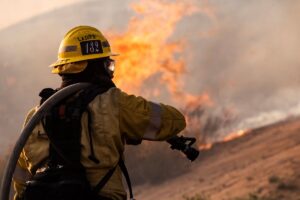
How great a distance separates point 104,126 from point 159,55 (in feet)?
58.7

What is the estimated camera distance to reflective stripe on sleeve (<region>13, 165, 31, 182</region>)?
3.99 metres

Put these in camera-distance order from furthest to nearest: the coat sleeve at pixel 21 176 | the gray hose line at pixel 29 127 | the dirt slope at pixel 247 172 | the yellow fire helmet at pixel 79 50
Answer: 1. the dirt slope at pixel 247 172
2. the coat sleeve at pixel 21 176
3. the yellow fire helmet at pixel 79 50
4. the gray hose line at pixel 29 127

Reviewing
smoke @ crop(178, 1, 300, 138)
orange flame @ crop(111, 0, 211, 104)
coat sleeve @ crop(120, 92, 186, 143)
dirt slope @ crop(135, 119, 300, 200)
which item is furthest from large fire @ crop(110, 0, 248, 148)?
coat sleeve @ crop(120, 92, 186, 143)

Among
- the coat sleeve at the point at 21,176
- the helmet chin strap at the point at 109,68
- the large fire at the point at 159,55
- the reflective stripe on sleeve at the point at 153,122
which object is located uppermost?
the large fire at the point at 159,55

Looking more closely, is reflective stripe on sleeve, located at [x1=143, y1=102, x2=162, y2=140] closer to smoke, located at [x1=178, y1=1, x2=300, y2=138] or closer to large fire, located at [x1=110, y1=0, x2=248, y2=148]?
large fire, located at [x1=110, y1=0, x2=248, y2=148]

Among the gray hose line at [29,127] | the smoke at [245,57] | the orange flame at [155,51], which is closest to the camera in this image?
the gray hose line at [29,127]

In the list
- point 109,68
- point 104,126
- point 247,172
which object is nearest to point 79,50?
point 109,68

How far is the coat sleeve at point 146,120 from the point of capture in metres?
3.55

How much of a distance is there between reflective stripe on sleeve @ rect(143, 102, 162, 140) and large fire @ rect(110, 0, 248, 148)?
16.1 metres

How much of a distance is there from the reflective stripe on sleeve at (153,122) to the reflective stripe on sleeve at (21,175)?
892 millimetres

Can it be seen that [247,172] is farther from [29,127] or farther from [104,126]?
Answer: [29,127]

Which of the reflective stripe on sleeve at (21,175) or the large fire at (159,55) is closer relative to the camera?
the reflective stripe on sleeve at (21,175)

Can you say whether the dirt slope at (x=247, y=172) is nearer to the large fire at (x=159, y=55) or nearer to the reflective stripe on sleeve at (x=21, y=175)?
the large fire at (x=159, y=55)

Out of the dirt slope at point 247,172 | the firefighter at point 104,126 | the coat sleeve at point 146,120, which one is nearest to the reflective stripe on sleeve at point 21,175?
the firefighter at point 104,126
